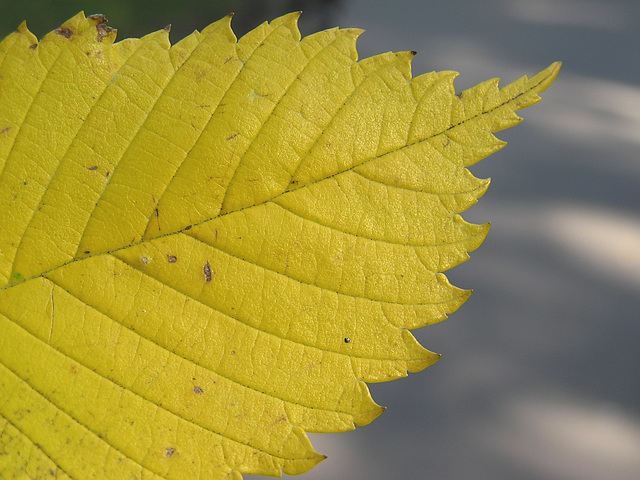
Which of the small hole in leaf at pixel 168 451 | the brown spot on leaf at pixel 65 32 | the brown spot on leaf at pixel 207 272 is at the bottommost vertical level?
the small hole in leaf at pixel 168 451

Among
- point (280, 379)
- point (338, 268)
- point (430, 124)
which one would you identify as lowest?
point (280, 379)

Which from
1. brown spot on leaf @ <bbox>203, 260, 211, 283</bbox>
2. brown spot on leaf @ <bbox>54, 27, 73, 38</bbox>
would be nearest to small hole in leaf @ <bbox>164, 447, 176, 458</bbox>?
brown spot on leaf @ <bbox>203, 260, 211, 283</bbox>

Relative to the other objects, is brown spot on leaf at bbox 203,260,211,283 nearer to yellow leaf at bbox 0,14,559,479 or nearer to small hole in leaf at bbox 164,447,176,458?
yellow leaf at bbox 0,14,559,479

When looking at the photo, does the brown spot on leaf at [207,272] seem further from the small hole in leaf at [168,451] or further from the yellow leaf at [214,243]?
the small hole in leaf at [168,451]

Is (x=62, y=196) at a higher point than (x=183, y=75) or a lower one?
lower

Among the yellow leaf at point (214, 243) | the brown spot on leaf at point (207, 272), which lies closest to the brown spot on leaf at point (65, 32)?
the yellow leaf at point (214, 243)

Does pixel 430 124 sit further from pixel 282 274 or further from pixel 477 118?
pixel 282 274

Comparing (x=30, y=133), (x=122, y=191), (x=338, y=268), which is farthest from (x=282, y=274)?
(x=30, y=133)
